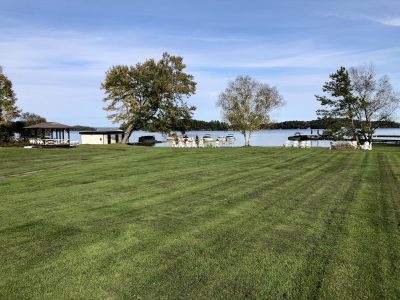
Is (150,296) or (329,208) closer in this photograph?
(150,296)

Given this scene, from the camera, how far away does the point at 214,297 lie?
438 cm

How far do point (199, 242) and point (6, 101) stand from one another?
49.5m

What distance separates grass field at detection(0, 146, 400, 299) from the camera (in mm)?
4648

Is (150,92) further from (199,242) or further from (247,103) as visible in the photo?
(199,242)

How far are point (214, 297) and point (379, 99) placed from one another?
48.5 metres

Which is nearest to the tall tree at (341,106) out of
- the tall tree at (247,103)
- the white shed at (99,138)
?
the tall tree at (247,103)

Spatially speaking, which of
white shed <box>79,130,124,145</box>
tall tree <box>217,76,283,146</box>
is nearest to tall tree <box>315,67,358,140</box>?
tall tree <box>217,76,283,146</box>

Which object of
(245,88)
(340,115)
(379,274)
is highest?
(245,88)

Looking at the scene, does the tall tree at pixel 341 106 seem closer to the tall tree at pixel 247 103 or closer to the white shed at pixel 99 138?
the tall tree at pixel 247 103

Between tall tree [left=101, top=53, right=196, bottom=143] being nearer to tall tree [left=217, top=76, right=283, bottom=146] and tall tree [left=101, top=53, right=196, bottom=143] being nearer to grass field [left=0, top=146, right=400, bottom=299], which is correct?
tall tree [left=217, top=76, right=283, bottom=146]

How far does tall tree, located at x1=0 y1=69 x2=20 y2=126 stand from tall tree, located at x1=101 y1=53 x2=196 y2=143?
12.2 m

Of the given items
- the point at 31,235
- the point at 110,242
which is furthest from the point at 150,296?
the point at 31,235

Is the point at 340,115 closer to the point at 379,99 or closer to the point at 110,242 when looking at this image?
the point at 379,99

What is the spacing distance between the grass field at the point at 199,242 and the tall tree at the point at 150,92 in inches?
1559
